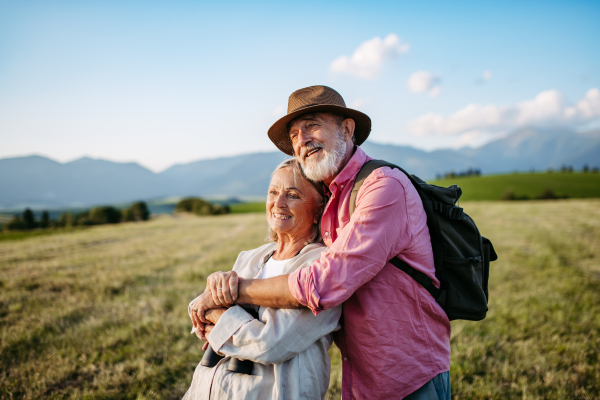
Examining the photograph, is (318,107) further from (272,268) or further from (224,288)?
(224,288)

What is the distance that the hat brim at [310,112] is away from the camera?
2631mm

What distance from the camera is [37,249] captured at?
14.6 metres

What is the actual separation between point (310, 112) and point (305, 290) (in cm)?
156

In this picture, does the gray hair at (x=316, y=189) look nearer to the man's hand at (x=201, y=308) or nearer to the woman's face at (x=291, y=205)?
the woman's face at (x=291, y=205)

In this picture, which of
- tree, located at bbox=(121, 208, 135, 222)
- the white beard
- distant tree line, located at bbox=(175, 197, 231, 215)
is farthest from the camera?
distant tree line, located at bbox=(175, 197, 231, 215)

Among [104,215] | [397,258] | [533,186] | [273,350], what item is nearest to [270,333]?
[273,350]

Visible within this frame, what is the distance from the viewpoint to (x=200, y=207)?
57.4 meters

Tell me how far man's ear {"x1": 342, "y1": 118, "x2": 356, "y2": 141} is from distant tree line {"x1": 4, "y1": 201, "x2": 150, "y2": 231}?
105ft

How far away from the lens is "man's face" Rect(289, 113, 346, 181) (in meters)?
2.59

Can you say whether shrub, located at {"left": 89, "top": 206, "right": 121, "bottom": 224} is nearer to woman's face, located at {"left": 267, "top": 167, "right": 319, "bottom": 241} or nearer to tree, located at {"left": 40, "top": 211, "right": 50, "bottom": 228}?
tree, located at {"left": 40, "top": 211, "right": 50, "bottom": 228}

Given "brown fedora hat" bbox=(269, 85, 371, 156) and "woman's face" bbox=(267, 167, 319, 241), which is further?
"woman's face" bbox=(267, 167, 319, 241)

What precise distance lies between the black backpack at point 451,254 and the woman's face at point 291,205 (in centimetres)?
61

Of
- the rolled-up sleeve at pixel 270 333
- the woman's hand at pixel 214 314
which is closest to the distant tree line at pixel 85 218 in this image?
the woman's hand at pixel 214 314

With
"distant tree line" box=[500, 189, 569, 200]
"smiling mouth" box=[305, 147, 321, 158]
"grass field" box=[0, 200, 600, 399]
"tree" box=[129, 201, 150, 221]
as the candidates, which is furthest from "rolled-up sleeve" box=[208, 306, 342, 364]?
"distant tree line" box=[500, 189, 569, 200]
